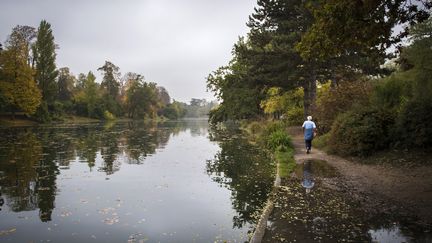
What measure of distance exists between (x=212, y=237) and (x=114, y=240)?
7.00 ft

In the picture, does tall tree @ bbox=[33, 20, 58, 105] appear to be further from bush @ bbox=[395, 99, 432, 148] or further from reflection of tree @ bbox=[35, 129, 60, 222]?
bush @ bbox=[395, 99, 432, 148]

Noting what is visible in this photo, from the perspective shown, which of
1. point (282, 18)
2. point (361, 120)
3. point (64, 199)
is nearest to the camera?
point (64, 199)

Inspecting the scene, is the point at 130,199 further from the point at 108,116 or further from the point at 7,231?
the point at 108,116

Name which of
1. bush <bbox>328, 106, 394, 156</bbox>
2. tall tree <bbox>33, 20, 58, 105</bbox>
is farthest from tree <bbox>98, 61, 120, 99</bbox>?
bush <bbox>328, 106, 394, 156</bbox>

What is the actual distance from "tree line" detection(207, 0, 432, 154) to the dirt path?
1.92 metres

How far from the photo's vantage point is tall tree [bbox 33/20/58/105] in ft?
205

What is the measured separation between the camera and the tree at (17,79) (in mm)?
53844

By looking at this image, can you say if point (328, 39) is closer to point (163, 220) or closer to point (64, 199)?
point (163, 220)

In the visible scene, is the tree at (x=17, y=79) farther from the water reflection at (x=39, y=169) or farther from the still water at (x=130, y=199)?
the still water at (x=130, y=199)

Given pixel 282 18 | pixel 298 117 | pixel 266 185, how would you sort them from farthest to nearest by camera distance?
pixel 298 117 → pixel 282 18 → pixel 266 185

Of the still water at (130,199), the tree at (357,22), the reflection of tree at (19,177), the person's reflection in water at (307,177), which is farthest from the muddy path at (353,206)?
the reflection of tree at (19,177)

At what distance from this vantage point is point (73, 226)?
26.5 feet

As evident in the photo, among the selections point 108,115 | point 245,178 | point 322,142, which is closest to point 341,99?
point 322,142

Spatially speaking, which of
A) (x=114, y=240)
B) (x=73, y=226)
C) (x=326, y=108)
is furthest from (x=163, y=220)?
(x=326, y=108)
